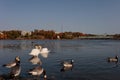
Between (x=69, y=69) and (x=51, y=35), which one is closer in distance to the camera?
(x=69, y=69)

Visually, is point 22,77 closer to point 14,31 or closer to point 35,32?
point 14,31

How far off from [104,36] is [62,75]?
16407 cm

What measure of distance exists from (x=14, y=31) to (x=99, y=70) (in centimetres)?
15319

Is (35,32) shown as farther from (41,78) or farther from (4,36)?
(41,78)

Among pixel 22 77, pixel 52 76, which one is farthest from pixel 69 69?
pixel 22 77

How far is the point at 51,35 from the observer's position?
178500 mm

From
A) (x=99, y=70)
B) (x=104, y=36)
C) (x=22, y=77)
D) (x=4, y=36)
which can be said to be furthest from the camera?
(x=104, y=36)

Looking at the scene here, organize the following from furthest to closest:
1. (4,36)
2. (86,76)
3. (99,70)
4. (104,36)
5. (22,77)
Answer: (104,36) → (4,36) → (99,70) → (86,76) → (22,77)

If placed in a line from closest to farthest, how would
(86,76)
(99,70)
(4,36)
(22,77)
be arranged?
(22,77) < (86,76) < (99,70) < (4,36)

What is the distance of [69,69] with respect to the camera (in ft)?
78.7

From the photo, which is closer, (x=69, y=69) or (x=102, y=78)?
(x=102, y=78)

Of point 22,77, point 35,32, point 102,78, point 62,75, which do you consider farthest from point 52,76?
point 35,32

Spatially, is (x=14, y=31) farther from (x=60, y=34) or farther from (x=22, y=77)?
(x=22, y=77)

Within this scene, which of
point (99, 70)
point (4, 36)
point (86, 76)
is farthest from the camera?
point (4, 36)
